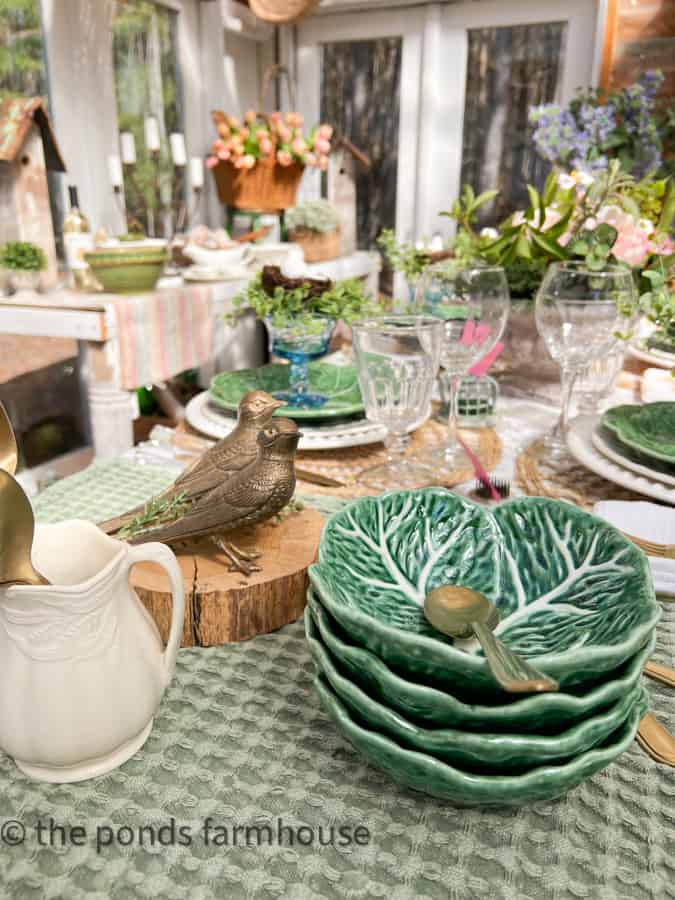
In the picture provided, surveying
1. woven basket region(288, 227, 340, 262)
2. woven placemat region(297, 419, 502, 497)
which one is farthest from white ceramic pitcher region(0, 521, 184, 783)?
woven basket region(288, 227, 340, 262)

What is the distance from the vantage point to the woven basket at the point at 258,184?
2.42m

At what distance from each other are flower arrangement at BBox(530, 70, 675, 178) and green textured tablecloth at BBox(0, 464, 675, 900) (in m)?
2.20

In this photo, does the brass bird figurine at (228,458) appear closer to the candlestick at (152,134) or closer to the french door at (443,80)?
the candlestick at (152,134)

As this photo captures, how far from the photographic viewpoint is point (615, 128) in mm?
2402

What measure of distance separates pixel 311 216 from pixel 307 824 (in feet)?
7.70

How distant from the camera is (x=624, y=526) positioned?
703 millimetres

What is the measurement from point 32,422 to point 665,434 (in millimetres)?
1703

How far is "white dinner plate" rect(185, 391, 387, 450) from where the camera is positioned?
93 centimetres

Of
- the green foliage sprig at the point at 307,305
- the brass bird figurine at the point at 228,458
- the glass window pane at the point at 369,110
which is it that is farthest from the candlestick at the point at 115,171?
the brass bird figurine at the point at 228,458

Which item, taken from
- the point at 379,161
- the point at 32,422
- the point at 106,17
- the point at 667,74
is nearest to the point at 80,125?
the point at 106,17

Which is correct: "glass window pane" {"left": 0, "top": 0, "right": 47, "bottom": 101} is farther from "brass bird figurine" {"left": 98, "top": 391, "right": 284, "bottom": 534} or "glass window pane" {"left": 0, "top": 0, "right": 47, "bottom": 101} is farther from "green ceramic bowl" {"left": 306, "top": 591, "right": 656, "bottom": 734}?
"green ceramic bowl" {"left": 306, "top": 591, "right": 656, "bottom": 734}

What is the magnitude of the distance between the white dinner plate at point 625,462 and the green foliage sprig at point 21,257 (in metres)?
1.36

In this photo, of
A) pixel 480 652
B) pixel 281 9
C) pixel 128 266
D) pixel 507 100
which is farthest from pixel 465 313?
pixel 507 100

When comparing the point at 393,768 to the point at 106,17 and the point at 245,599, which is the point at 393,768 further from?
the point at 106,17
